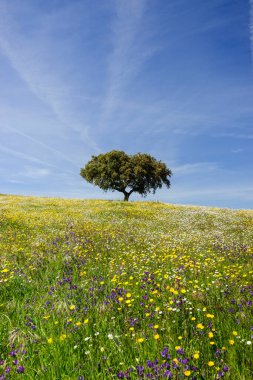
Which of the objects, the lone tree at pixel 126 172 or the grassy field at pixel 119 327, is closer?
the grassy field at pixel 119 327

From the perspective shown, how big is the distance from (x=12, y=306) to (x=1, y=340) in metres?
1.32

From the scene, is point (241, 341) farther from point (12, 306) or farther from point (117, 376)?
point (12, 306)

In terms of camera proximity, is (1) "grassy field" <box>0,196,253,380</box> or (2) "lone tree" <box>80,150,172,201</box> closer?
(1) "grassy field" <box>0,196,253,380</box>

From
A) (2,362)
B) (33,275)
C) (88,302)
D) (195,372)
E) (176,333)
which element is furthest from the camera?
(33,275)

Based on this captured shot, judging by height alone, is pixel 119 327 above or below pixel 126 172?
below

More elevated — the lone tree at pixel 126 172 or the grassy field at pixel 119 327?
the lone tree at pixel 126 172

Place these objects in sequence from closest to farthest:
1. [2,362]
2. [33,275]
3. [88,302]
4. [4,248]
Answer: [2,362] → [88,302] → [33,275] → [4,248]

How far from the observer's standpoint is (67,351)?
16.3 feet

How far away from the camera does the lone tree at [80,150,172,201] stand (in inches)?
2520

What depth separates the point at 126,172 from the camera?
63000 mm

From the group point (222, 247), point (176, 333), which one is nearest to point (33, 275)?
point (176, 333)

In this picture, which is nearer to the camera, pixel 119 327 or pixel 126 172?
pixel 119 327

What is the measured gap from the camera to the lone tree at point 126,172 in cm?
6400

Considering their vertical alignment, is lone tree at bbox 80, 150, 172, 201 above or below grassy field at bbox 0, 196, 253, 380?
above
